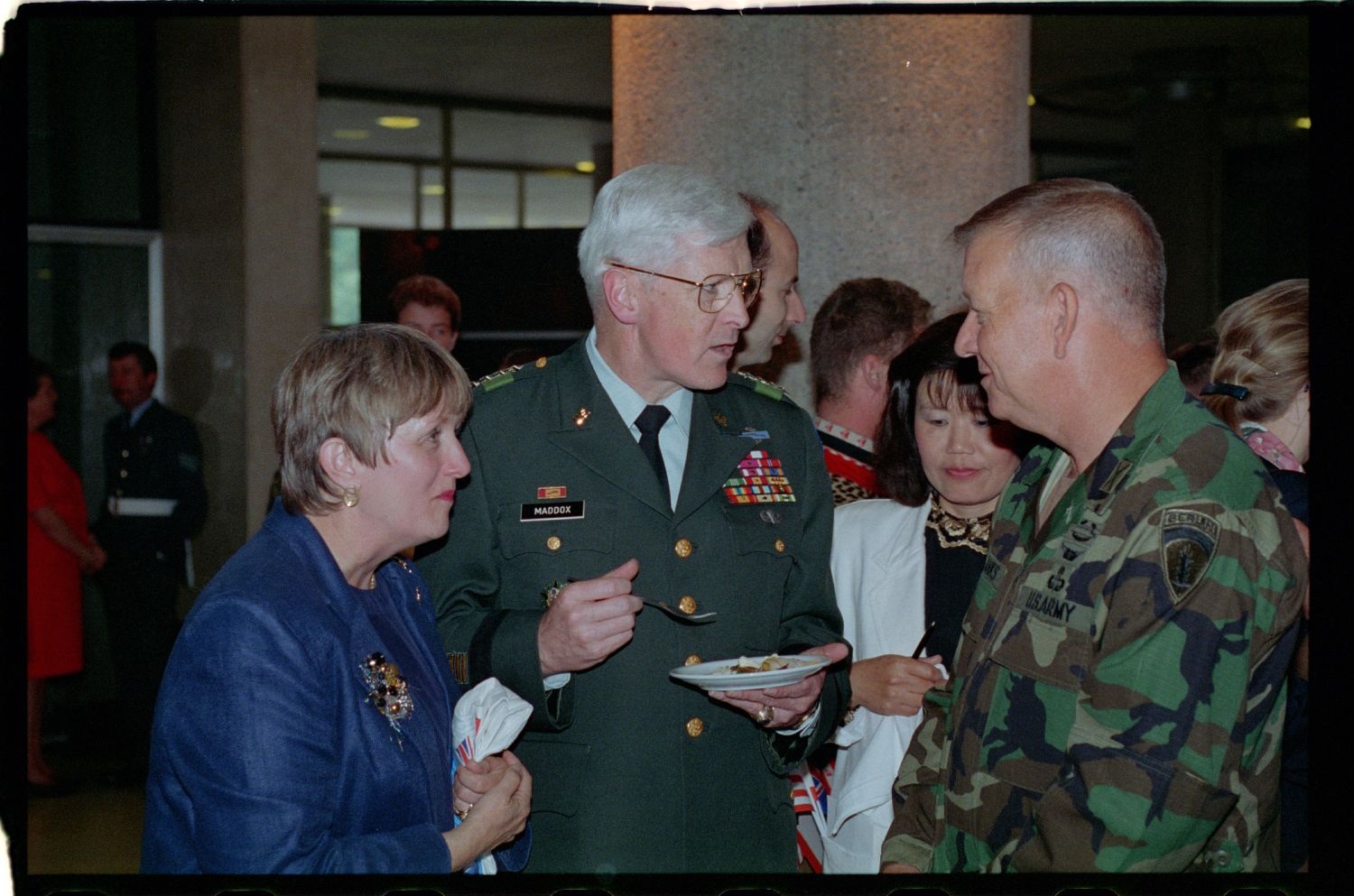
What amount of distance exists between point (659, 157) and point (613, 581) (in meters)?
2.10

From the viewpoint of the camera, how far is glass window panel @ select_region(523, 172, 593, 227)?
12.5 meters

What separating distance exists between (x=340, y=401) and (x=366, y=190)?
9958mm

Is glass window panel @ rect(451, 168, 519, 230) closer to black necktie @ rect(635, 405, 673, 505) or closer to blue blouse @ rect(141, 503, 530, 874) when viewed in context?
black necktie @ rect(635, 405, 673, 505)

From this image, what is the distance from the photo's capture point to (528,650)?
7.82ft

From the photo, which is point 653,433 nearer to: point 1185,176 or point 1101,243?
point 1101,243

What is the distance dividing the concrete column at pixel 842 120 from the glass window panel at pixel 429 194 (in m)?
7.98

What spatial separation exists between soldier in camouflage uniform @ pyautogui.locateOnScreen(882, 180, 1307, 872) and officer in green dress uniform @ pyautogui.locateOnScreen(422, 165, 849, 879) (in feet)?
1.34

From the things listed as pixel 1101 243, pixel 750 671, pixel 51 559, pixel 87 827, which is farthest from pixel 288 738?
pixel 51 559

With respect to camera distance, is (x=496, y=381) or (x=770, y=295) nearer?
(x=496, y=381)

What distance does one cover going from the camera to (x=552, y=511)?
8.41 feet

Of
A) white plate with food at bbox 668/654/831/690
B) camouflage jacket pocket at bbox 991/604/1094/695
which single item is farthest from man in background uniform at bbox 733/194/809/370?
camouflage jacket pocket at bbox 991/604/1094/695

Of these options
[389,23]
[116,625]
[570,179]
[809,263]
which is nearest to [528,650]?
[809,263]

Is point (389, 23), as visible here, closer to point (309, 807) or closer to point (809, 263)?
point (809, 263)

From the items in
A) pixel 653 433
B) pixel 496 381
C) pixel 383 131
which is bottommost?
pixel 653 433
